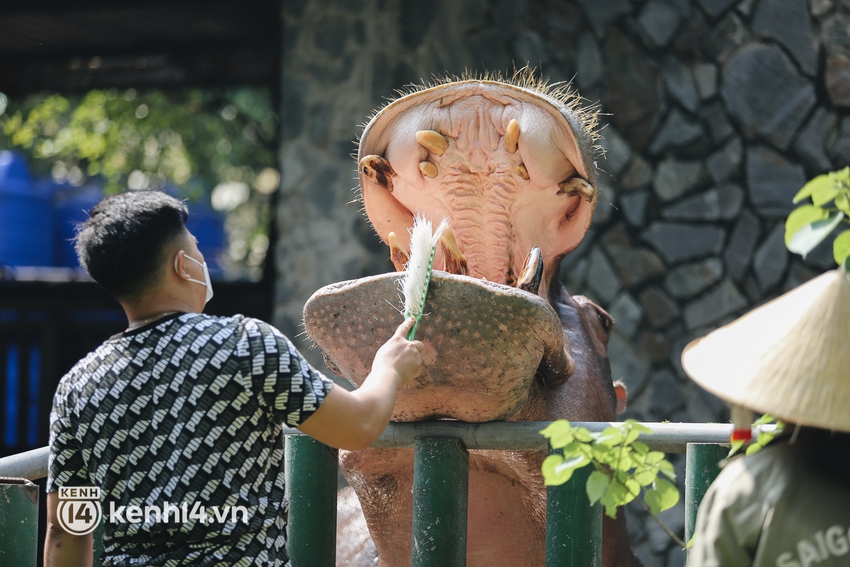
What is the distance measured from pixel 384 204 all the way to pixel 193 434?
70 centimetres

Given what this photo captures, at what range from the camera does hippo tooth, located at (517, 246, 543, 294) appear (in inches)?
66.9

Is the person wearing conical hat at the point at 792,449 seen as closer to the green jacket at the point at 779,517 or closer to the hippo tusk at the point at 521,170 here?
the green jacket at the point at 779,517

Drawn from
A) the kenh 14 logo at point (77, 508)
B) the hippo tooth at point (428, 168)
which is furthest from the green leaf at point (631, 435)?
the kenh 14 logo at point (77, 508)

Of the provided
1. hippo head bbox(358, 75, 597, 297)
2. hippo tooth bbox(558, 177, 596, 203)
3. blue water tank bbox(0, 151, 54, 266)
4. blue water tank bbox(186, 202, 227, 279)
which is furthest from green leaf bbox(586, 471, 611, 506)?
blue water tank bbox(186, 202, 227, 279)

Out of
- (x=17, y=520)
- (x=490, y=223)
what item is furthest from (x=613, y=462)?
(x=17, y=520)

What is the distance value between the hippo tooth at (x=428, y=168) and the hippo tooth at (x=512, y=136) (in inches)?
5.5

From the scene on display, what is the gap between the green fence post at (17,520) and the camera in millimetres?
1688

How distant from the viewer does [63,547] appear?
1642 millimetres

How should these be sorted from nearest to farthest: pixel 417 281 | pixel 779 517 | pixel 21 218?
pixel 779 517
pixel 417 281
pixel 21 218

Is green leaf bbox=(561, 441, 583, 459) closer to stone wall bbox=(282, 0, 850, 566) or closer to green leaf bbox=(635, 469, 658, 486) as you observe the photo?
green leaf bbox=(635, 469, 658, 486)

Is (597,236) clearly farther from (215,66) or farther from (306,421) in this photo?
(306,421)

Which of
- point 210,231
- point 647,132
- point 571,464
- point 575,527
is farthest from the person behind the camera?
point 210,231

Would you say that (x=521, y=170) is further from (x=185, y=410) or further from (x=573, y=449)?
(x=185, y=410)

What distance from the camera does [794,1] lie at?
16.5 ft
